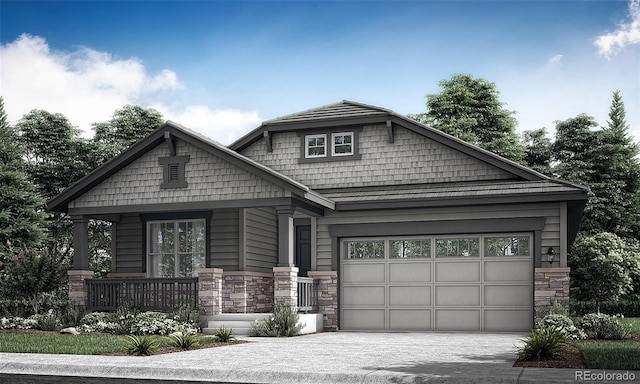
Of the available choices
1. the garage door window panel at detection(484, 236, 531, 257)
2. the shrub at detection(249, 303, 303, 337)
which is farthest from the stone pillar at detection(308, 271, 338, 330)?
the garage door window panel at detection(484, 236, 531, 257)

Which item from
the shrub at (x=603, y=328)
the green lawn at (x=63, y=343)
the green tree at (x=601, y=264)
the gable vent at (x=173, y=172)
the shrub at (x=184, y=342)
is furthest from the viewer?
the green tree at (x=601, y=264)

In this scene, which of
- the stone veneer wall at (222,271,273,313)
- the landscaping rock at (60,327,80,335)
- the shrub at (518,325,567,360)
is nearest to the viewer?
the shrub at (518,325,567,360)

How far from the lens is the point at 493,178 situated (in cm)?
2098

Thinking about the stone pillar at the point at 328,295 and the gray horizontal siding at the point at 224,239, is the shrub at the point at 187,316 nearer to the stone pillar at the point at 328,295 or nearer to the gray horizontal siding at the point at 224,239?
the gray horizontal siding at the point at 224,239

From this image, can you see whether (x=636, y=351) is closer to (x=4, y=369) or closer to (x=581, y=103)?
(x=4, y=369)

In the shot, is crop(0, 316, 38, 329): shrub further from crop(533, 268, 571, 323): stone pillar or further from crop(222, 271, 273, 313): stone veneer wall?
crop(533, 268, 571, 323): stone pillar

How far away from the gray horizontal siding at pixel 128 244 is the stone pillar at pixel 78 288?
194 centimetres

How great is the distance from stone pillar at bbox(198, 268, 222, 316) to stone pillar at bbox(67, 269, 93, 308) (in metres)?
3.53

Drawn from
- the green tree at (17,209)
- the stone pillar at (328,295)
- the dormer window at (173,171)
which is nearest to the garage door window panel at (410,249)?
the stone pillar at (328,295)

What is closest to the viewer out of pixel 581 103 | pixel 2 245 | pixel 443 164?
pixel 443 164

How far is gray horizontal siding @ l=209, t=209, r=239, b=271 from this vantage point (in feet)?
70.9

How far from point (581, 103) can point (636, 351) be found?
92.2 feet

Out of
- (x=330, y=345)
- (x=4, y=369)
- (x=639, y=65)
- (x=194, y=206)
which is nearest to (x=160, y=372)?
(x=4, y=369)

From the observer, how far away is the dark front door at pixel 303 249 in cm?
2233
